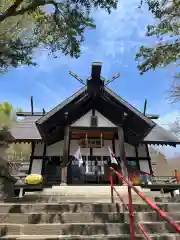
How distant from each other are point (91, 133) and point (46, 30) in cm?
537

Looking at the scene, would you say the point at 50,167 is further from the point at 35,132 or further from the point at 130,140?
the point at 130,140

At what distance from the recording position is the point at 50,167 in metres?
10.9

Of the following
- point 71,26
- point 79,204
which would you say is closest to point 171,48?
point 71,26

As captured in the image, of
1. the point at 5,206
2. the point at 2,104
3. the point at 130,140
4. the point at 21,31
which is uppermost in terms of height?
the point at 2,104

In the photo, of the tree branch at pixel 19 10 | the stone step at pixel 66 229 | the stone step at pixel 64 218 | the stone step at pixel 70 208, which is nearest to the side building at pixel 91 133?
the tree branch at pixel 19 10

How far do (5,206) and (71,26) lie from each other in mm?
6595

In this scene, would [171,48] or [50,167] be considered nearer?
[171,48]

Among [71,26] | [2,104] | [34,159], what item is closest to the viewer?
[71,26]

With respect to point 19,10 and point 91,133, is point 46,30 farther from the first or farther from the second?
point 91,133

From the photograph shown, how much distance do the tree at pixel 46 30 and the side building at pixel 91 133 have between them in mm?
2004

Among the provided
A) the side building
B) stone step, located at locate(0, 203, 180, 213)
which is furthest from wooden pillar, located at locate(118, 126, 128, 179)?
stone step, located at locate(0, 203, 180, 213)

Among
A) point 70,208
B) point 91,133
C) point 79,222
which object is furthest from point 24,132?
point 79,222

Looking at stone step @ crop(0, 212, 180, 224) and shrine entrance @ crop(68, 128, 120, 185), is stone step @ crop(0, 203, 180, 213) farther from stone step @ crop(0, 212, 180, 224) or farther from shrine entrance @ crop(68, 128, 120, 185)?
shrine entrance @ crop(68, 128, 120, 185)

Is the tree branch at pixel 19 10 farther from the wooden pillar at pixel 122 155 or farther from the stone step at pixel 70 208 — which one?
the wooden pillar at pixel 122 155
